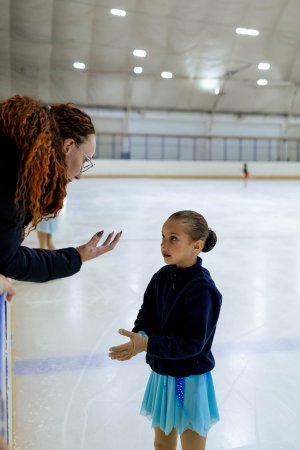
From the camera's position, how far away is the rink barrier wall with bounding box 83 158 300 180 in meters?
25.5

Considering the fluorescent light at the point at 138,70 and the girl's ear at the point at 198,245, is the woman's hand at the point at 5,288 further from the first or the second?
the fluorescent light at the point at 138,70

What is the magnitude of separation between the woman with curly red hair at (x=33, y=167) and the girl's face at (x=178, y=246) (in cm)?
41

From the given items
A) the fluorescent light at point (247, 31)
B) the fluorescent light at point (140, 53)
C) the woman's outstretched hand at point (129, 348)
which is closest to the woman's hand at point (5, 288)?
the woman's outstretched hand at point (129, 348)

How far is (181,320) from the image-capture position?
174cm

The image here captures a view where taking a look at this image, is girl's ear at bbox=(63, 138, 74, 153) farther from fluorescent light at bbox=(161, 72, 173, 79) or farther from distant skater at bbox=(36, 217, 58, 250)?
fluorescent light at bbox=(161, 72, 173, 79)

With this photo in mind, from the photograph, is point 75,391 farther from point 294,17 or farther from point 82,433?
point 294,17

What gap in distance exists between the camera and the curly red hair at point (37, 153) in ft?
4.77

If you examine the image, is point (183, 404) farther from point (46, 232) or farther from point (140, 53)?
point (140, 53)

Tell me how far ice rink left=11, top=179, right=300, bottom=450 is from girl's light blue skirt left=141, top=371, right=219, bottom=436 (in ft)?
1.70

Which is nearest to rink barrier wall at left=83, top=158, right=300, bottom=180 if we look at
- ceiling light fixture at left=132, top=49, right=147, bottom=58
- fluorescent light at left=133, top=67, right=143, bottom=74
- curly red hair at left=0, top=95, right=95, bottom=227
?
fluorescent light at left=133, top=67, right=143, bottom=74

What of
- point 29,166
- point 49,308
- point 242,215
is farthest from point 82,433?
point 242,215

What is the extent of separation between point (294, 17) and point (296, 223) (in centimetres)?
1684

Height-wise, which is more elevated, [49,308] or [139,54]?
[139,54]

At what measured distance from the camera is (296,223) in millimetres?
9312
